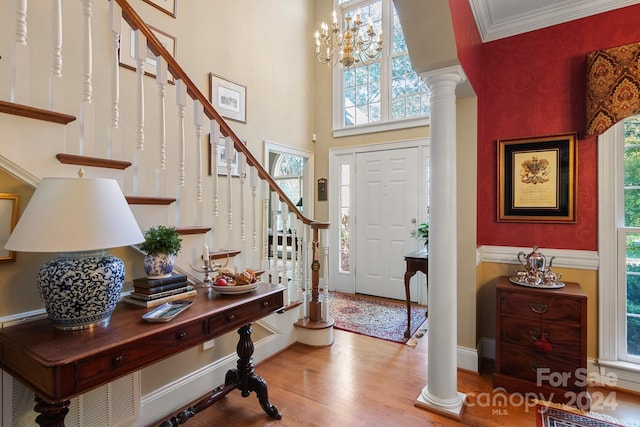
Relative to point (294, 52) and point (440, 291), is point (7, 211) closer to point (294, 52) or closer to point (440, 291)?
point (440, 291)

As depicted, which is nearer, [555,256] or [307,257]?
[555,256]

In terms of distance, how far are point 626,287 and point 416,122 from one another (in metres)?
2.82

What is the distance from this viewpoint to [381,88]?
4.64m

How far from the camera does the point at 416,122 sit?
4270 millimetres

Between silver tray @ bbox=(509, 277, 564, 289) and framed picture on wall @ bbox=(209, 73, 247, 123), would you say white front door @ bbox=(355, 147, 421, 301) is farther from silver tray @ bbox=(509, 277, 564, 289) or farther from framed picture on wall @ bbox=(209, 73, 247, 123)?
silver tray @ bbox=(509, 277, 564, 289)

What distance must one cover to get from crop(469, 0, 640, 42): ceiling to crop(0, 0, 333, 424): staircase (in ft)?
6.78

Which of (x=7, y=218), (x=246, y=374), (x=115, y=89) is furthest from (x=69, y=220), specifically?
(x=246, y=374)

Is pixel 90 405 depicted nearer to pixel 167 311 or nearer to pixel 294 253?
pixel 167 311

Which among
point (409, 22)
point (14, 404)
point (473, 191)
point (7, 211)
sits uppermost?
point (409, 22)

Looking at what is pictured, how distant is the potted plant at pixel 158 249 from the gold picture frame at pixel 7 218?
47cm

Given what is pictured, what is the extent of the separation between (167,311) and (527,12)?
10.4 ft

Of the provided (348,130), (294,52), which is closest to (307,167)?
(348,130)

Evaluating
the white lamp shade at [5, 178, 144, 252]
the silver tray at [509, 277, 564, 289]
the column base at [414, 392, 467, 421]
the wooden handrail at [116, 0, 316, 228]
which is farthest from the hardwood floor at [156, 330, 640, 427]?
the wooden handrail at [116, 0, 316, 228]

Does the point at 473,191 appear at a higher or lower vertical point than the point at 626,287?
higher
